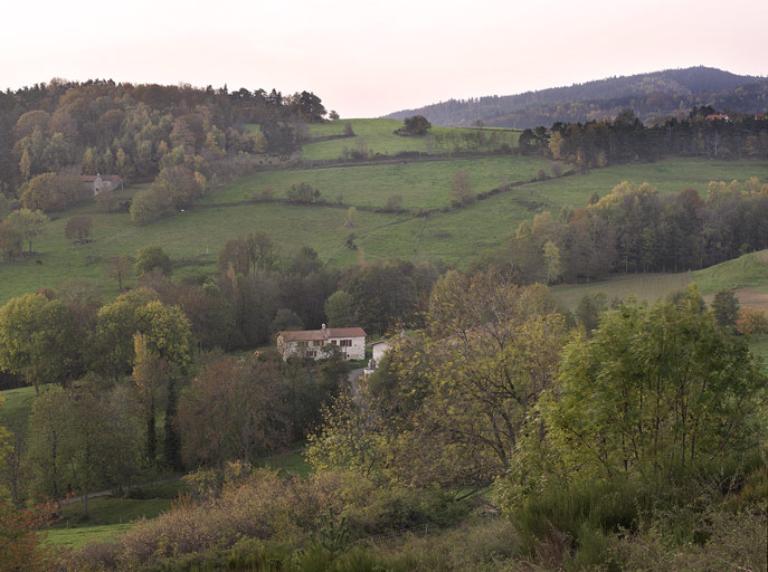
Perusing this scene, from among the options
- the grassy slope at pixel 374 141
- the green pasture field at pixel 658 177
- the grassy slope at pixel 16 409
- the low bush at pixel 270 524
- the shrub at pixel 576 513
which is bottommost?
the grassy slope at pixel 16 409

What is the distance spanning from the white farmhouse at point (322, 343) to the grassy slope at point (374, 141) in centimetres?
6058

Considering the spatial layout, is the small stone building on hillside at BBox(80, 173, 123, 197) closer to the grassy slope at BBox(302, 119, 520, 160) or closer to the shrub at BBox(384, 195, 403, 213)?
the grassy slope at BBox(302, 119, 520, 160)

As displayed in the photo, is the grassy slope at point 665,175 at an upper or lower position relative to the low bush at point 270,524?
upper

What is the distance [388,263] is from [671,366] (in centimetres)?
5743

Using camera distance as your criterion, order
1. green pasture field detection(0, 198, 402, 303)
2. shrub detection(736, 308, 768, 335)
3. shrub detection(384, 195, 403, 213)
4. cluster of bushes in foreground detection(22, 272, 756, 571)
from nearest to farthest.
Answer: cluster of bushes in foreground detection(22, 272, 756, 571)
shrub detection(736, 308, 768, 335)
green pasture field detection(0, 198, 402, 303)
shrub detection(384, 195, 403, 213)

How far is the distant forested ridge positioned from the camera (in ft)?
366

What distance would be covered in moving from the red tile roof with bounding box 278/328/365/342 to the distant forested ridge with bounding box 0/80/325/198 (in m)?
54.3

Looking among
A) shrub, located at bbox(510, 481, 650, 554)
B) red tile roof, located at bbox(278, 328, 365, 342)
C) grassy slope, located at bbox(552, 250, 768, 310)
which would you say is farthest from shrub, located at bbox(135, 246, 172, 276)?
shrub, located at bbox(510, 481, 650, 554)

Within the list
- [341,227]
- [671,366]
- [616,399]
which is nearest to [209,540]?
[616,399]

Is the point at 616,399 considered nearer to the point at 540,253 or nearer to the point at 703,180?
the point at 540,253

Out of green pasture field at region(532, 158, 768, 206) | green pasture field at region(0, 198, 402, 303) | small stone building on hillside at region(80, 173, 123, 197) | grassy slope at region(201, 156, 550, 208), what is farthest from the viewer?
small stone building on hillside at region(80, 173, 123, 197)

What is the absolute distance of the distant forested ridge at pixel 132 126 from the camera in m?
112

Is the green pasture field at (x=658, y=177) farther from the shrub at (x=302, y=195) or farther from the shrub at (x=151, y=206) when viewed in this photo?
the shrub at (x=151, y=206)

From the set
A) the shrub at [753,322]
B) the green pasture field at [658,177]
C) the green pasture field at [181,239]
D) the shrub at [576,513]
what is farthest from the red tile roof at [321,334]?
the shrub at [576,513]
